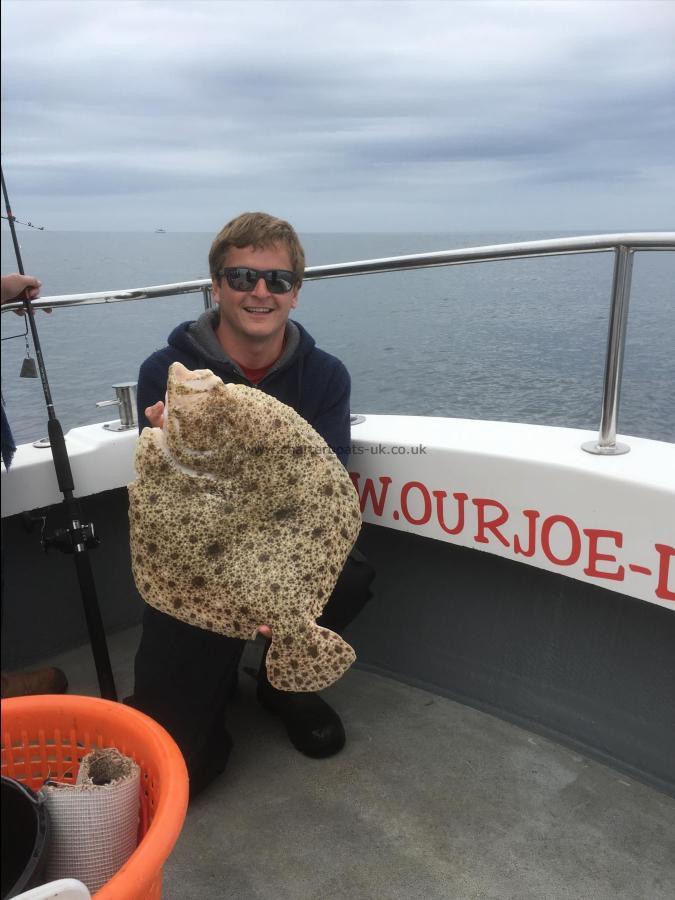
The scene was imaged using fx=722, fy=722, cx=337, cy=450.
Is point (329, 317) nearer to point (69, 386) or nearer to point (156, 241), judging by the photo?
point (156, 241)

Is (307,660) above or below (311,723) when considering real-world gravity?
above

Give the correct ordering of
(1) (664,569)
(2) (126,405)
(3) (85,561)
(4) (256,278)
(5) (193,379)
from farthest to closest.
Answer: (2) (126,405), (3) (85,561), (4) (256,278), (1) (664,569), (5) (193,379)

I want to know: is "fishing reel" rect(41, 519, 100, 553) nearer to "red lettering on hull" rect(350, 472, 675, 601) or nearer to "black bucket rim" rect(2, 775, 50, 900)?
"red lettering on hull" rect(350, 472, 675, 601)

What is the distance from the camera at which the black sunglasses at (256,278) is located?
1.95 m

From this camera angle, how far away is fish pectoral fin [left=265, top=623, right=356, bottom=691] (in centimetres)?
174

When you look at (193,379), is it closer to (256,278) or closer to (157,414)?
(157,414)

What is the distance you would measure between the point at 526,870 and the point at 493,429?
1.28 meters

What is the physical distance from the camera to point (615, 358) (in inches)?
78.1

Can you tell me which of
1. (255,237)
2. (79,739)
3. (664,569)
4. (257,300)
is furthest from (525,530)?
(79,739)

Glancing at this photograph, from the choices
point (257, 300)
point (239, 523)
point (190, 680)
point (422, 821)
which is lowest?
point (422, 821)

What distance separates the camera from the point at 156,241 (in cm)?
338

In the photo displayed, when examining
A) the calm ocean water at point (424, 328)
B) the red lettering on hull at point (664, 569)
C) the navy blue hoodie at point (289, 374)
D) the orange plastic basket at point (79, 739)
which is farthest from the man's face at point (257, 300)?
the red lettering on hull at point (664, 569)

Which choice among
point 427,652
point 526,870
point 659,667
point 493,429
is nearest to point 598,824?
point 526,870

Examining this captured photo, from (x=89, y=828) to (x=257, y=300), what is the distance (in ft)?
4.32
